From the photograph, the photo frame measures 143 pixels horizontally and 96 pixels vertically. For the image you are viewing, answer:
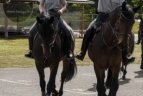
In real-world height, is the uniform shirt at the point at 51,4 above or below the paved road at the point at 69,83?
above

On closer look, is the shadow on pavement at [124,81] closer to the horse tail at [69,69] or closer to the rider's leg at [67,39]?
the horse tail at [69,69]

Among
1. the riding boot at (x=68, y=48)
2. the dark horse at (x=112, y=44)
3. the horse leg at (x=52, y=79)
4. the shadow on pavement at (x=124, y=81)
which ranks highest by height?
the dark horse at (x=112, y=44)

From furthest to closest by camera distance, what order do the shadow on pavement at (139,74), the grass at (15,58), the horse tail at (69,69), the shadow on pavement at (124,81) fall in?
the grass at (15,58) < the shadow on pavement at (139,74) < the shadow on pavement at (124,81) < the horse tail at (69,69)

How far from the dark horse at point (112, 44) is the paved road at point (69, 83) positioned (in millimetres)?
2925

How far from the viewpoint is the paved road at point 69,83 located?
41.4 ft

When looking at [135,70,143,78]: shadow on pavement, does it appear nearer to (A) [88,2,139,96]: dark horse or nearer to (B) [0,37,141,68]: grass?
(B) [0,37,141,68]: grass

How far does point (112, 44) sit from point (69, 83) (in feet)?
18.8

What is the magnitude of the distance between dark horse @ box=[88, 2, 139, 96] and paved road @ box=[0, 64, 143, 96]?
2925 mm

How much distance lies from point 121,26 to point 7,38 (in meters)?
27.2

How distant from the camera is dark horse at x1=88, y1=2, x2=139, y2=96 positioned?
27.5ft

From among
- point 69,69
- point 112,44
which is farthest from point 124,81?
point 112,44

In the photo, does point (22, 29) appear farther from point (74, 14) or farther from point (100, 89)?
point (100, 89)

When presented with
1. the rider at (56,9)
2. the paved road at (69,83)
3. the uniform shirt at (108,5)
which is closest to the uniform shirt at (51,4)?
the rider at (56,9)

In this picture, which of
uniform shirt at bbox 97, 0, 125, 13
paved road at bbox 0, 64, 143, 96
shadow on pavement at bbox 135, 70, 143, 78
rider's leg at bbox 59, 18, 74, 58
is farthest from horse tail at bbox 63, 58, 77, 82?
shadow on pavement at bbox 135, 70, 143, 78
